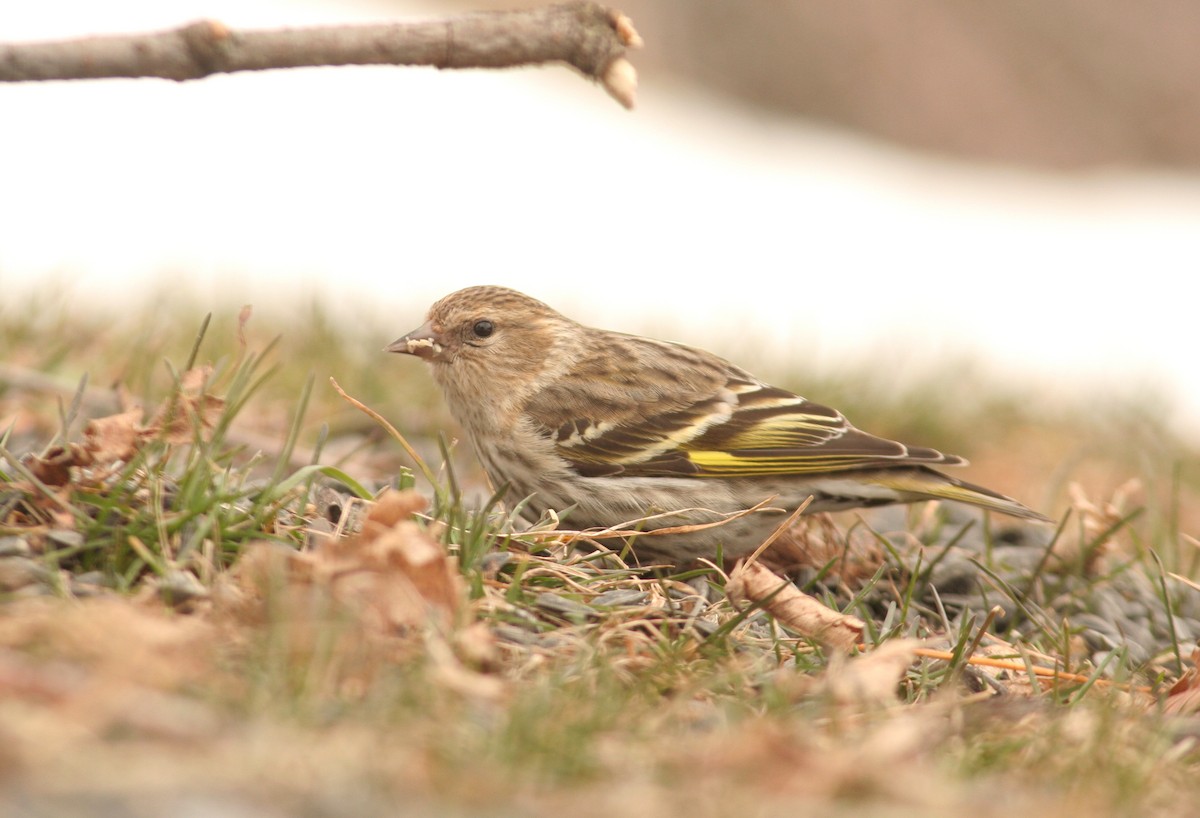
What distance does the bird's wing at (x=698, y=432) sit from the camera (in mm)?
4562

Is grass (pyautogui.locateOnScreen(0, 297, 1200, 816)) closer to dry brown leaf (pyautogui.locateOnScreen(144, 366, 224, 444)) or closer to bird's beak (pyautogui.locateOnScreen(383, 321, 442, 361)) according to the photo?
dry brown leaf (pyautogui.locateOnScreen(144, 366, 224, 444))

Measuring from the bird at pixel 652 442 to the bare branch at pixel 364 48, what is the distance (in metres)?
1.19

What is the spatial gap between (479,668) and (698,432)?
1.83 meters

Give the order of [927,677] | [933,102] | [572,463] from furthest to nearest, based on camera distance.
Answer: [933,102] < [572,463] < [927,677]

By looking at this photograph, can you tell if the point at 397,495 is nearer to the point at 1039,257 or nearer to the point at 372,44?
the point at 372,44

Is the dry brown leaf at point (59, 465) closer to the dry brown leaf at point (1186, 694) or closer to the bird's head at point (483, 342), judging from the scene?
the bird's head at point (483, 342)

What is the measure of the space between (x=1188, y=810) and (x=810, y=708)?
0.72 metres

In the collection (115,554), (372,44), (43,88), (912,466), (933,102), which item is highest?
(933,102)

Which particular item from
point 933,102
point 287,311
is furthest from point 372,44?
point 933,102

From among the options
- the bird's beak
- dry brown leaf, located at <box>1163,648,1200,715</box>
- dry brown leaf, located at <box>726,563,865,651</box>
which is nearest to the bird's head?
the bird's beak

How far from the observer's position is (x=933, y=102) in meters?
17.9

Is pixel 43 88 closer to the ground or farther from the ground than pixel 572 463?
farther from the ground

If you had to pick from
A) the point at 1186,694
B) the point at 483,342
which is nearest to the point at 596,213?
the point at 483,342

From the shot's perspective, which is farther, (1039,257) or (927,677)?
(1039,257)
